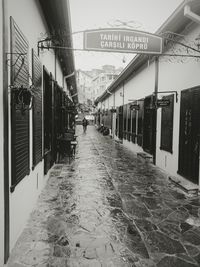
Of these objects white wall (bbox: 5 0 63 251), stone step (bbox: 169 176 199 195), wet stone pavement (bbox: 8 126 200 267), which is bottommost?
wet stone pavement (bbox: 8 126 200 267)

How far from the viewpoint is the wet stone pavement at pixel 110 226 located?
134 inches

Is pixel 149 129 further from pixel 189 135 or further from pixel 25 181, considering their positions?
pixel 25 181

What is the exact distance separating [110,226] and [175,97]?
5.11m

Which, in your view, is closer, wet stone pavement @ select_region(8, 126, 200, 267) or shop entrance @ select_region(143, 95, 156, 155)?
wet stone pavement @ select_region(8, 126, 200, 267)

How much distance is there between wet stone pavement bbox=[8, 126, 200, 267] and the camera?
3.40 meters

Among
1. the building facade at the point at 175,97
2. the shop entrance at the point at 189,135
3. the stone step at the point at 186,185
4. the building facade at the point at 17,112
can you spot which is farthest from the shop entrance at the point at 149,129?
the building facade at the point at 17,112

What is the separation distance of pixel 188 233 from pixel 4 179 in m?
3.06

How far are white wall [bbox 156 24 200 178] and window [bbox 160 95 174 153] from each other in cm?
20

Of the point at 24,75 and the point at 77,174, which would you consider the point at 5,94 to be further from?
the point at 77,174

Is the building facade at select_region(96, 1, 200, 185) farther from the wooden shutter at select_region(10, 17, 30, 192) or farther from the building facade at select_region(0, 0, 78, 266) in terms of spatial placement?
the wooden shutter at select_region(10, 17, 30, 192)

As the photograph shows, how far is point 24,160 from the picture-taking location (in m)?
4.31

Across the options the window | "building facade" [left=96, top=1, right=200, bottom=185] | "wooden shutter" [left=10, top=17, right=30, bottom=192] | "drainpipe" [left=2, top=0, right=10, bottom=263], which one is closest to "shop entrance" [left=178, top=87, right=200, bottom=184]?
"building facade" [left=96, top=1, right=200, bottom=185]

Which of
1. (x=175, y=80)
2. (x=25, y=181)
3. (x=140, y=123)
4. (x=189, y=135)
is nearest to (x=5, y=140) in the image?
(x=25, y=181)

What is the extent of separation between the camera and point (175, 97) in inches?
317
